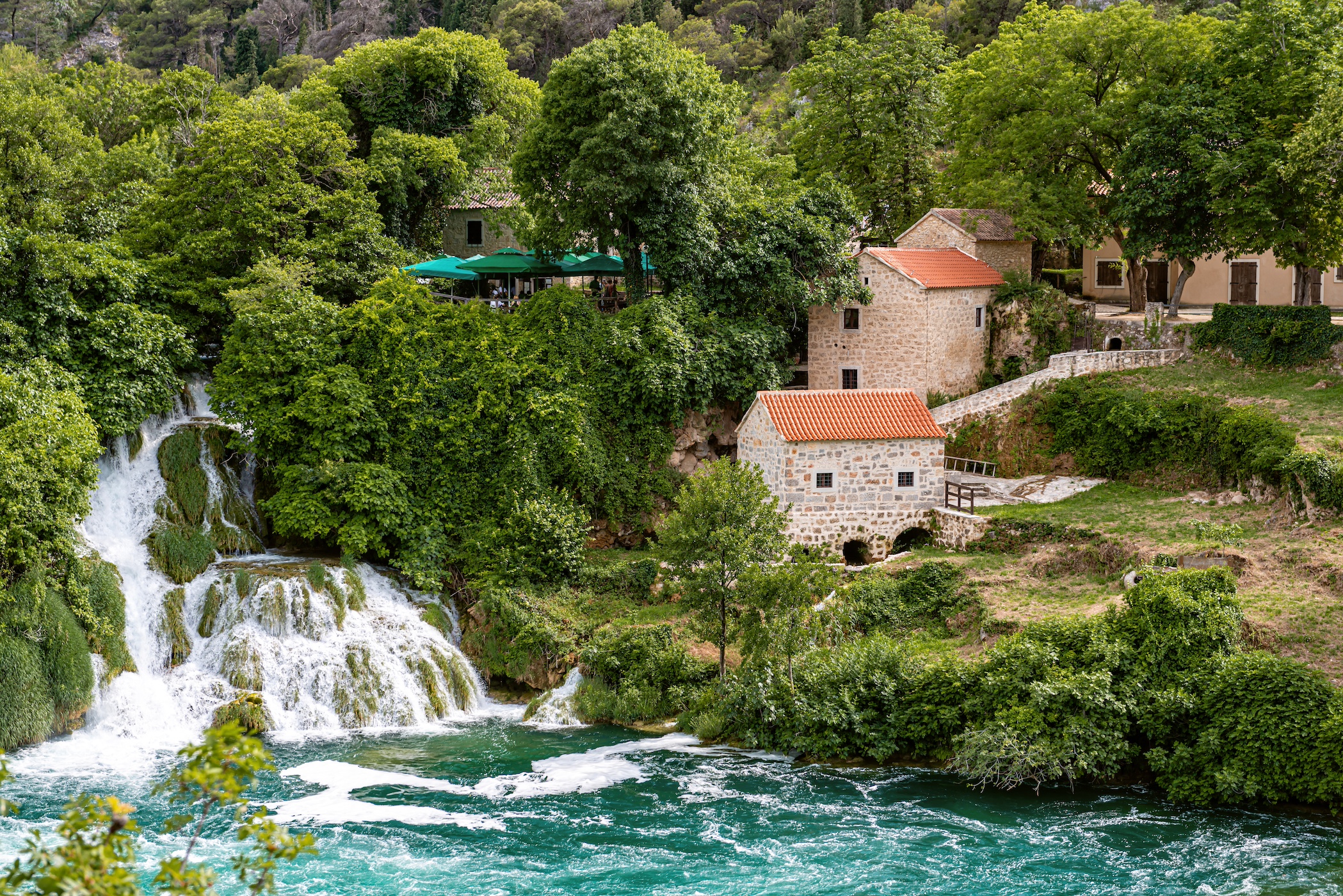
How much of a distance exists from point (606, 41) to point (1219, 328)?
67.7 ft

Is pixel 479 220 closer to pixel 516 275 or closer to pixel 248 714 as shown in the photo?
pixel 516 275

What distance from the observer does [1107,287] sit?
48219mm

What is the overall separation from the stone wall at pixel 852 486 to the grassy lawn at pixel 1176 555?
151cm

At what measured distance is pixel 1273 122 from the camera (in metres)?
36.3

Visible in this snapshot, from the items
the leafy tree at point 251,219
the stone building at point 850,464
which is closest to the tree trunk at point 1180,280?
the stone building at point 850,464

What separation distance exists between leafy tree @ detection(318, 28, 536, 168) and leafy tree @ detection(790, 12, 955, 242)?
11.4 meters

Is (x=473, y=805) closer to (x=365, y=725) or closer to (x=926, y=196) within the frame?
(x=365, y=725)

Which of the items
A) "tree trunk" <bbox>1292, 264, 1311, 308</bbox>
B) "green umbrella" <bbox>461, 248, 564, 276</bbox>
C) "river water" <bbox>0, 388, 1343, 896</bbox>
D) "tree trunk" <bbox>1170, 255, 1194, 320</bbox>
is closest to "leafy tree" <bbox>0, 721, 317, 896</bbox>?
"river water" <bbox>0, 388, 1343, 896</bbox>

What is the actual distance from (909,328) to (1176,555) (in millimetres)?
13239

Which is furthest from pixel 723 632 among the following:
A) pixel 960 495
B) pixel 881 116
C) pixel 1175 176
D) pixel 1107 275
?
pixel 1107 275

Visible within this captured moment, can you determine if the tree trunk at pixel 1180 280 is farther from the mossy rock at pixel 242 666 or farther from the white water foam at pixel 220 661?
the mossy rock at pixel 242 666

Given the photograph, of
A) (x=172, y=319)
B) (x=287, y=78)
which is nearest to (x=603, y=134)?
(x=172, y=319)

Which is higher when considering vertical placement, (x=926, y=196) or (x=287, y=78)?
(x=287, y=78)

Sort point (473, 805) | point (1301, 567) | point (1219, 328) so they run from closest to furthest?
point (473, 805), point (1301, 567), point (1219, 328)
